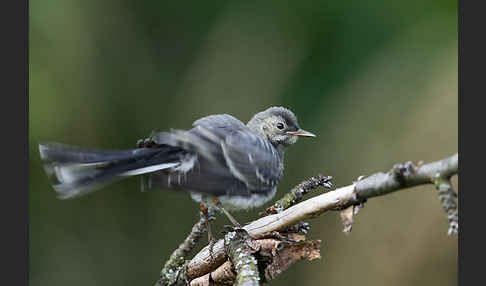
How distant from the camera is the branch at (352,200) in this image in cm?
183

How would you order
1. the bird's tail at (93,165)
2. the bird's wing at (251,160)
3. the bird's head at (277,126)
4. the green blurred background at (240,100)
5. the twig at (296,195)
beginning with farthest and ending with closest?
the green blurred background at (240,100), the bird's head at (277,126), the bird's wing at (251,160), the twig at (296,195), the bird's tail at (93,165)

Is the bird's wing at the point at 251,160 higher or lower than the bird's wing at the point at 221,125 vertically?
lower

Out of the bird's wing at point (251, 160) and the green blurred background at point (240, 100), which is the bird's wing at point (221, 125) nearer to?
the bird's wing at point (251, 160)

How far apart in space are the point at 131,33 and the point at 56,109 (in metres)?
1.05

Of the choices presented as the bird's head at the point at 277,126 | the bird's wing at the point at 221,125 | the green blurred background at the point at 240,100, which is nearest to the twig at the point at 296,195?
the bird's wing at the point at 221,125

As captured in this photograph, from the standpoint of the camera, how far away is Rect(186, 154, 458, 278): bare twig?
6.02 feet

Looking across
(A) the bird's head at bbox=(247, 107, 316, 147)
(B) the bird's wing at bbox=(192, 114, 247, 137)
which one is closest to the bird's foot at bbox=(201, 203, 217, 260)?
(B) the bird's wing at bbox=(192, 114, 247, 137)

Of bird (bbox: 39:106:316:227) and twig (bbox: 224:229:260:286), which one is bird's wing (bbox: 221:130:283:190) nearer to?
bird (bbox: 39:106:316:227)

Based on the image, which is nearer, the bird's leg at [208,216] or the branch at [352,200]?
the branch at [352,200]

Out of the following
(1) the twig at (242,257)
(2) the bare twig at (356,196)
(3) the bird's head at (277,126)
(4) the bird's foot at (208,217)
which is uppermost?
(3) the bird's head at (277,126)

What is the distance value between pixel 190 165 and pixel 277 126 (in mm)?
1185

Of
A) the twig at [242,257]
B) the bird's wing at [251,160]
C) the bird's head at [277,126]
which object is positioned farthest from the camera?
the bird's head at [277,126]

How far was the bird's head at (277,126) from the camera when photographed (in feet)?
13.0

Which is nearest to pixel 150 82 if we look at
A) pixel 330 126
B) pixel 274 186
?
pixel 330 126
